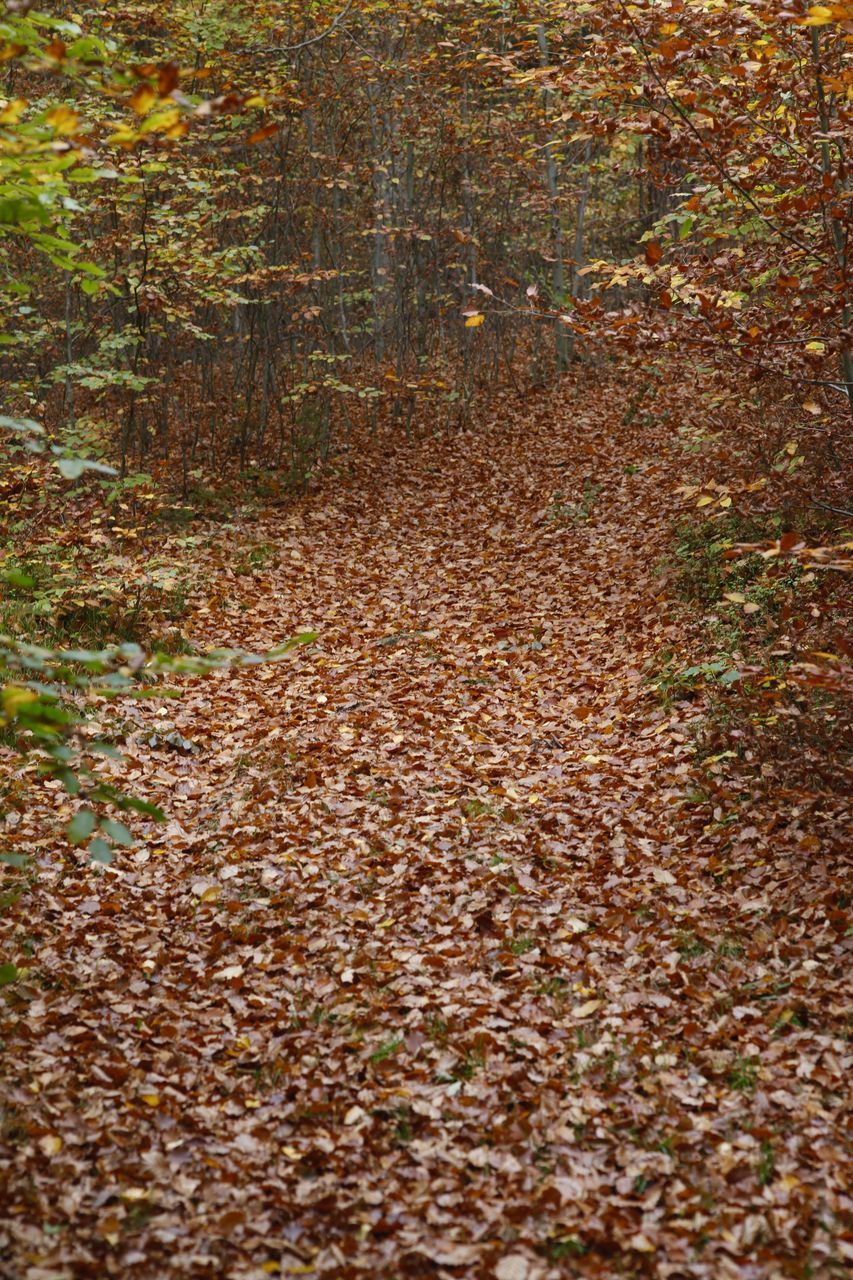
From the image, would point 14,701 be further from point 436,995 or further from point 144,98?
point 436,995

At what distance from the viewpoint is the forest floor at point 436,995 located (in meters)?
3.53

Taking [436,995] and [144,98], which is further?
[436,995]

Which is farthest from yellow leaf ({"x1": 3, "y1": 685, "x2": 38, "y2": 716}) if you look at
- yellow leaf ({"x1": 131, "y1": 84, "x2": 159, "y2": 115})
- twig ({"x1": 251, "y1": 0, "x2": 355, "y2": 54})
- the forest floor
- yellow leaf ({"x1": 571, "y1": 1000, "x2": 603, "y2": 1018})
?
twig ({"x1": 251, "y1": 0, "x2": 355, "y2": 54})

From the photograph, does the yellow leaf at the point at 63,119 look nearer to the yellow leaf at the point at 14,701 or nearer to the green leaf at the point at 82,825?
the yellow leaf at the point at 14,701

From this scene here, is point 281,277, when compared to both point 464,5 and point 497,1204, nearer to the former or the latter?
point 464,5

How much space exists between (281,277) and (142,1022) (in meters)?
10.8

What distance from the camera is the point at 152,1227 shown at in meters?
3.48

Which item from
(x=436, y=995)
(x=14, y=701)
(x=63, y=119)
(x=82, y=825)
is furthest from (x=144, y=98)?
(x=436, y=995)

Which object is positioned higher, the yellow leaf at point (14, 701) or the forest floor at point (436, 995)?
the yellow leaf at point (14, 701)

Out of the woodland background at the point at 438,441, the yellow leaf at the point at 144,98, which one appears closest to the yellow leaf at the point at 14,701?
the woodland background at the point at 438,441

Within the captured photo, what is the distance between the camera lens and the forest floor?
353 centimetres

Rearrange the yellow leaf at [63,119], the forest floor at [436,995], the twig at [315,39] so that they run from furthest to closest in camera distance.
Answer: the twig at [315,39], the forest floor at [436,995], the yellow leaf at [63,119]

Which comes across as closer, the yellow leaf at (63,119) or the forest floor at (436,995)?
the yellow leaf at (63,119)

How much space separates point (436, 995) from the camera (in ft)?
16.2
